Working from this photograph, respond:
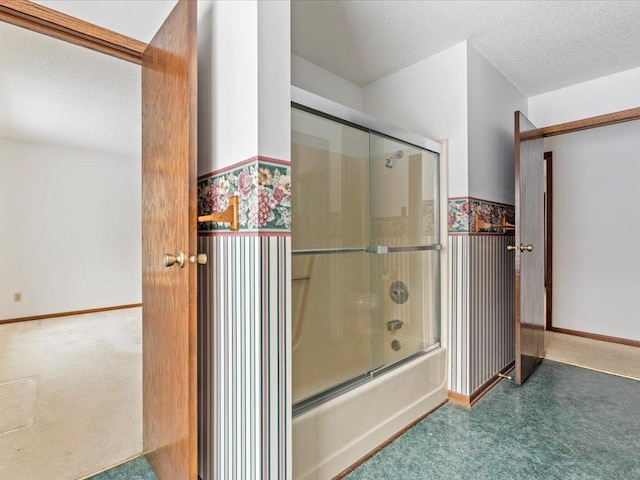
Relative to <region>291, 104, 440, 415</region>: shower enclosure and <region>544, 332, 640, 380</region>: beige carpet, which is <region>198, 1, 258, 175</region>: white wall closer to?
<region>291, 104, 440, 415</region>: shower enclosure

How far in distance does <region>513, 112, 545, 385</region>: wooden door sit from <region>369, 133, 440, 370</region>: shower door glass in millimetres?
561

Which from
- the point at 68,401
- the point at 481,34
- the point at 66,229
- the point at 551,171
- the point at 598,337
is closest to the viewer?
the point at 481,34

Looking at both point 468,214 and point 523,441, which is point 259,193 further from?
point 523,441

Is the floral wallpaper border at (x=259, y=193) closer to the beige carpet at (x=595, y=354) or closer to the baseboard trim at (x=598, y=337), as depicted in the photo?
the beige carpet at (x=595, y=354)

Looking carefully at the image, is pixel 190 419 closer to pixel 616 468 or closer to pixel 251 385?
pixel 251 385

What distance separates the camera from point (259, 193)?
1.15 metres

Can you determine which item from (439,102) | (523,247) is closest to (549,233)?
(523,247)

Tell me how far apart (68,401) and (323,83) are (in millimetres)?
2860

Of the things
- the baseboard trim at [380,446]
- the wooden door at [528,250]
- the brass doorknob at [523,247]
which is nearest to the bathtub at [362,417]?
the baseboard trim at [380,446]

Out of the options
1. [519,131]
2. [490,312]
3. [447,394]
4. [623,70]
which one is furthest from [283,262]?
[623,70]

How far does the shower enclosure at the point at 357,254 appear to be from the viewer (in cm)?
168

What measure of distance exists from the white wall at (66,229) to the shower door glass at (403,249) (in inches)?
187

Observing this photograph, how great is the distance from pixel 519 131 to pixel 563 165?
5.99 feet

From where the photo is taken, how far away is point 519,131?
241cm
